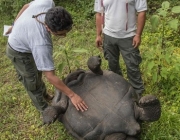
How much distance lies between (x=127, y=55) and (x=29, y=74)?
1.08 metres

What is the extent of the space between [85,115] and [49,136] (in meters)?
0.85

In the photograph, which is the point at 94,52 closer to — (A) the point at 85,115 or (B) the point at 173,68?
(B) the point at 173,68

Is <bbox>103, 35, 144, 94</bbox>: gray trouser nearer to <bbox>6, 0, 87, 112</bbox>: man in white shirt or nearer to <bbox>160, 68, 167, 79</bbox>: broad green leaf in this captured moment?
<bbox>160, 68, 167, 79</bbox>: broad green leaf

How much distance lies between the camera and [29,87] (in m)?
3.25

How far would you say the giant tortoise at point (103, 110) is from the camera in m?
2.56

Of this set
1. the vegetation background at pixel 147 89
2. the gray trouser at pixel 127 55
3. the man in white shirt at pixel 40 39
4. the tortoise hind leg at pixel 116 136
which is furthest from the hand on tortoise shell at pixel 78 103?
the gray trouser at pixel 127 55

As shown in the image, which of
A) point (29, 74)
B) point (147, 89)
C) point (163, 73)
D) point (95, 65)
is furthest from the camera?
point (147, 89)

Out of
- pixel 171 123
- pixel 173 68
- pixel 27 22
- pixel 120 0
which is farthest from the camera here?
pixel 173 68

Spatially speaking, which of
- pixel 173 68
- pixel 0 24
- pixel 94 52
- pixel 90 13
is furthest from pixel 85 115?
pixel 0 24

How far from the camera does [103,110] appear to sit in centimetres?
265

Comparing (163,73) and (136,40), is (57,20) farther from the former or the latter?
(163,73)

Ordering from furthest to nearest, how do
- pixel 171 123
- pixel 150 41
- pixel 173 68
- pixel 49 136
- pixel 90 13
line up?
1. pixel 90 13
2. pixel 150 41
3. pixel 173 68
4. pixel 49 136
5. pixel 171 123

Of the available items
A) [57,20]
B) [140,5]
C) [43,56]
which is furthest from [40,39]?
[140,5]

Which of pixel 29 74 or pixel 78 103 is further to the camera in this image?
pixel 29 74
